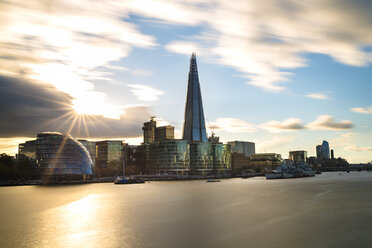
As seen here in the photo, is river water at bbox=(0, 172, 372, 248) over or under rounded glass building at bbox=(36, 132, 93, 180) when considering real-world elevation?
under

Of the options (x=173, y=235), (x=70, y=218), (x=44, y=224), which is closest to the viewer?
(x=173, y=235)

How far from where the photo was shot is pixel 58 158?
7633 inches

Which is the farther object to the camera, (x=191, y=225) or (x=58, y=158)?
(x=58, y=158)

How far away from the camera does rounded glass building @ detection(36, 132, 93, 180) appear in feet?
631

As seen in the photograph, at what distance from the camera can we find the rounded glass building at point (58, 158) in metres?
192

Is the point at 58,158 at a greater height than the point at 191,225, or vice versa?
the point at 58,158

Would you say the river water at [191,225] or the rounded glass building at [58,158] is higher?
the rounded glass building at [58,158]

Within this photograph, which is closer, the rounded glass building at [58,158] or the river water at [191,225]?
the river water at [191,225]

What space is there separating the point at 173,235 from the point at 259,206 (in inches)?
1251

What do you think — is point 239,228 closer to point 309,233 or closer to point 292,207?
point 309,233

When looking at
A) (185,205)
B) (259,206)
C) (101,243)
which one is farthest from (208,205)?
(101,243)

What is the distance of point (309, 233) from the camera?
1751 inches

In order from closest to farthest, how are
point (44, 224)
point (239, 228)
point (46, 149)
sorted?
point (239, 228) < point (44, 224) < point (46, 149)

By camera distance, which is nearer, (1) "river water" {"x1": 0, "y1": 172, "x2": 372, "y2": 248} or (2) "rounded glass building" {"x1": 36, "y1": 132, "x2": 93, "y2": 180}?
(1) "river water" {"x1": 0, "y1": 172, "x2": 372, "y2": 248}
